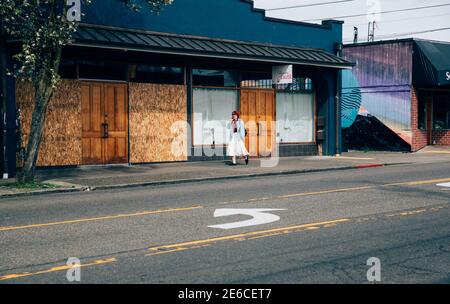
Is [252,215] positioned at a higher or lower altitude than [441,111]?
lower

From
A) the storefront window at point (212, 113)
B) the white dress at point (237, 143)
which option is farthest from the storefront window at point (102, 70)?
the white dress at point (237, 143)

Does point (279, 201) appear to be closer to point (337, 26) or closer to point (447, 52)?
point (337, 26)

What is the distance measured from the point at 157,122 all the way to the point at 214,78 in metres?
3.13

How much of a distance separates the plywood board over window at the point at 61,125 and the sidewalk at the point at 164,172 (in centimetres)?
41

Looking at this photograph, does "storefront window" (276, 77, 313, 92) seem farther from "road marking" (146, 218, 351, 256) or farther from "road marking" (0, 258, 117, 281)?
"road marking" (0, 258, 117, 281)

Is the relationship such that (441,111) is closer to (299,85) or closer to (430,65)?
(430,65)

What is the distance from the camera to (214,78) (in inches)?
950

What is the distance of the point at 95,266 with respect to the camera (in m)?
→ 6.98

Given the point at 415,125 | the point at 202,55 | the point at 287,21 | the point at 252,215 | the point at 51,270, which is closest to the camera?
the point at 51,270

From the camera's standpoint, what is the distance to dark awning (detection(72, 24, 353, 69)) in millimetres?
19406

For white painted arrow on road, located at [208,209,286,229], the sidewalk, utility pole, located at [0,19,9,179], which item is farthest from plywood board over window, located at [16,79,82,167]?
white painted arrow on road, located at [208,209,286,229]

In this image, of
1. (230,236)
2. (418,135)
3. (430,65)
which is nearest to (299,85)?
(430,65)

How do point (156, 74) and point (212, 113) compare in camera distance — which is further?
point (212, 113)

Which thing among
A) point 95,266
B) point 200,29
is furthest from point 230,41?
point 95,266
